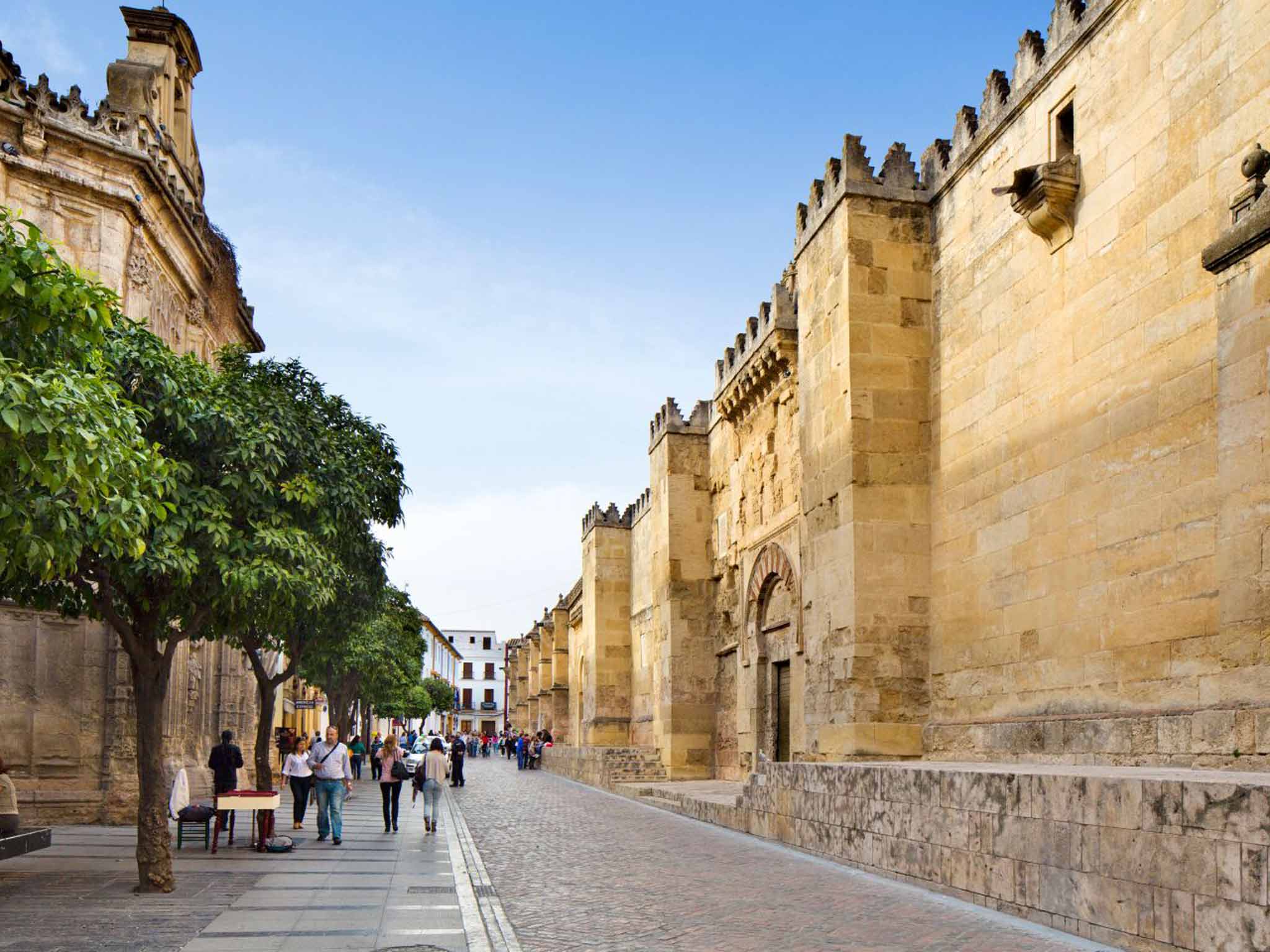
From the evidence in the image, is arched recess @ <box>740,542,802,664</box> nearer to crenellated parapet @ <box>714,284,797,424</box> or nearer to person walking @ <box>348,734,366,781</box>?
crenellated parapet @ <box>714,284,797,424</box>

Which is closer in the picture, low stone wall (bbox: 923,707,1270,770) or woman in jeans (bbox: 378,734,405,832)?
low stone wall (bbox: 923,707,1270,770)

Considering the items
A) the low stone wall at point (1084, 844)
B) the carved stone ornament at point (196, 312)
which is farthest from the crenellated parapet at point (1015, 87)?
the carved stone ornament at point (196, 312)

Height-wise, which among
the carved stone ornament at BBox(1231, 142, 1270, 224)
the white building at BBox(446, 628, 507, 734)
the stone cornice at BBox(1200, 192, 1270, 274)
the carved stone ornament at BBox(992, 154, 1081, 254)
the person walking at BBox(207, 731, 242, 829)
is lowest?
the white building at BBox(446, 628, 507, 734)

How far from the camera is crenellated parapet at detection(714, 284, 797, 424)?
21500 mm

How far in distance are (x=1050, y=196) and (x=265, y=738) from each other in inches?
514

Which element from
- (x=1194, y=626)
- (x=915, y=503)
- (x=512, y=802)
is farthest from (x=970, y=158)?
(x=512, y=802)

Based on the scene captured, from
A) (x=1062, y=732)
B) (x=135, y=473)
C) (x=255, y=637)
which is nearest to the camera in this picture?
(x=135, y=473)

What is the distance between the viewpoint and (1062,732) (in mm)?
11500

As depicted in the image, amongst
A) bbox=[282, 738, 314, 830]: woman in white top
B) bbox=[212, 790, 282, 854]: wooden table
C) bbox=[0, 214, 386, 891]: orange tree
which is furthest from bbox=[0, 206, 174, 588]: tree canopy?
bbox=[282, 738, 314, 830]: woman in white top

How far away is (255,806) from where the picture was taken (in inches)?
A: 517

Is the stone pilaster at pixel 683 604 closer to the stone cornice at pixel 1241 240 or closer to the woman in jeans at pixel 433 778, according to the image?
the woman in jeans at pixel 433 778

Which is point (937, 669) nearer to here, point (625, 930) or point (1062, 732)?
point (1062, 732)

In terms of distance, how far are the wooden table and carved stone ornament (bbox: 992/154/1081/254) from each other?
1017cm

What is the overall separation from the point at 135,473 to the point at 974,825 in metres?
6.59
